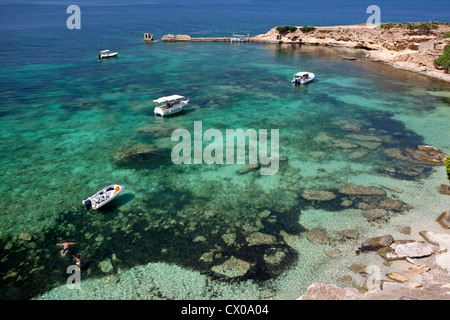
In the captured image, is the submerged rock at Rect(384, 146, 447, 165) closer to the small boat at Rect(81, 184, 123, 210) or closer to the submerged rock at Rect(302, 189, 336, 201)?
the submerged rock at Rect(302, 189, 336, 201)

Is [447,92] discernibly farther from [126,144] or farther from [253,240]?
[126,144]

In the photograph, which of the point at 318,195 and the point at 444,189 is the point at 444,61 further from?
the point at 318,195

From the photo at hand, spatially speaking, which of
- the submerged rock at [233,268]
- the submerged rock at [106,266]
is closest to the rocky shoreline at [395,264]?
the submerged rock at [233,268]

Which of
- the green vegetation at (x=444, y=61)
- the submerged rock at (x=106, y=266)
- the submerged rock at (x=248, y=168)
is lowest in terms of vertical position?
the submerged rock at (x=106, y=266)

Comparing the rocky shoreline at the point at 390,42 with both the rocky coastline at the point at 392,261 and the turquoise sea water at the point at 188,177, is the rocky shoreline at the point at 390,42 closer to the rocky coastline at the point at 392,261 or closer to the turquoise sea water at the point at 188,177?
the turquoise sea water at the point at 188,177
